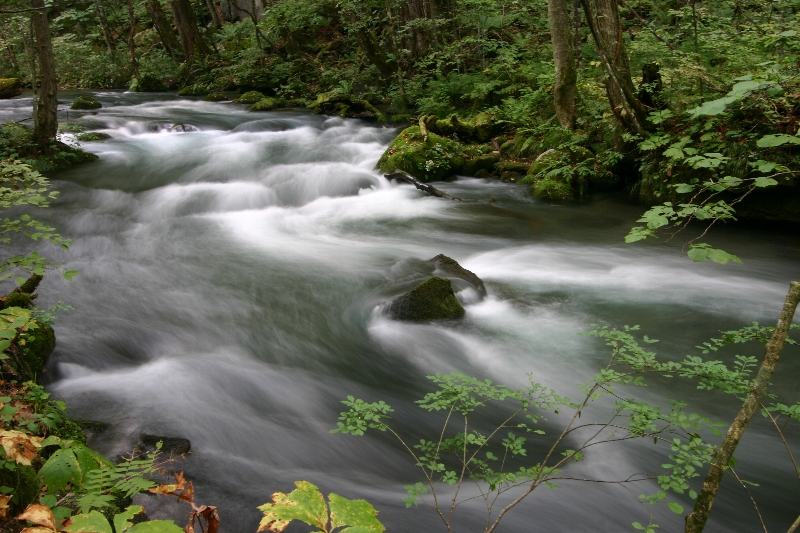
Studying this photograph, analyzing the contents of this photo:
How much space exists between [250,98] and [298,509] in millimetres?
17605

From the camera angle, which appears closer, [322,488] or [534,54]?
[322,488]

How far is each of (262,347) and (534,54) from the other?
11.3 meters

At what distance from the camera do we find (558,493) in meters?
3.59

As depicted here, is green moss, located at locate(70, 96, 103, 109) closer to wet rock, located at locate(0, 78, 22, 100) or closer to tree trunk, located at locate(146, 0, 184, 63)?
wet rock, located at locate(0, 78, 22, 100)

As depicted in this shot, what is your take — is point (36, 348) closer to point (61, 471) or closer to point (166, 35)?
point (61, 471)

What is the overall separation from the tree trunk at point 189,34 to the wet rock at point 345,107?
27.4ft

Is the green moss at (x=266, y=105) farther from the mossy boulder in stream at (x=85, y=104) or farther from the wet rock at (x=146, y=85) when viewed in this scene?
the wet rock at (x=146, y=85)

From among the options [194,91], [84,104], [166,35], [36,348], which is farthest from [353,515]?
[166,35]

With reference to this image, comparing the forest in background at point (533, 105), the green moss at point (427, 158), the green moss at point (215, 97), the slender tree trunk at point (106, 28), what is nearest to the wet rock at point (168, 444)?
the forest in background at point (533, 105)

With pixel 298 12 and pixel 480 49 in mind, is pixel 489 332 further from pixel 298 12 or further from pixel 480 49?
pixel 298 12

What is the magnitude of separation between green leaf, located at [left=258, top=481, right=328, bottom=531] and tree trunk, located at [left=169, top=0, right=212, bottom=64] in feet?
73.5

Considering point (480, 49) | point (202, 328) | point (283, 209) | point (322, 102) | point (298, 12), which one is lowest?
point (202, 328)

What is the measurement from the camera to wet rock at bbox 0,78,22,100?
61.1ft

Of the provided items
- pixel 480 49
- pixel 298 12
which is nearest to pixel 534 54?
pixel 480 49
